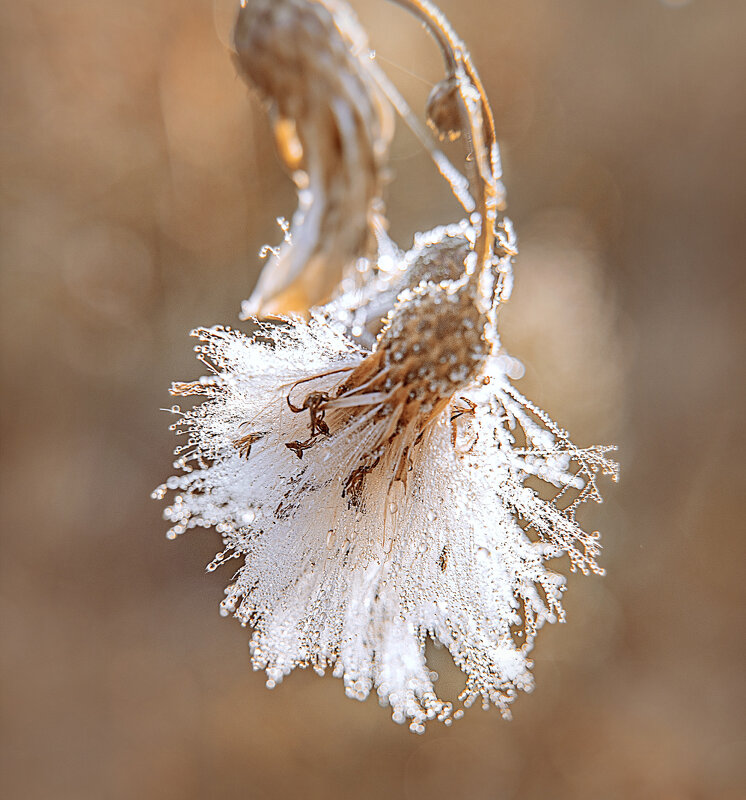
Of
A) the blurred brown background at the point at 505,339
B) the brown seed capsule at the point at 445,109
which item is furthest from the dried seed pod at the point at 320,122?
the blurred brown background at the point at 505,339

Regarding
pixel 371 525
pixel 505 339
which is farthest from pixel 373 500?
pixel 505 339

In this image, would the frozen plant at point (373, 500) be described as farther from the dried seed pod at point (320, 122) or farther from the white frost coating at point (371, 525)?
the dried seed pod at point (320, 122)

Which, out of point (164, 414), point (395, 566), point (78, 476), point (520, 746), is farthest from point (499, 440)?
point (520, 746)

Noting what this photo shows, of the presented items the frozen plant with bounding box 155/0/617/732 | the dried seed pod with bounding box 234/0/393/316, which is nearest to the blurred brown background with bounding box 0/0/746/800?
the frozen plant with bounding box 155/0/617/732

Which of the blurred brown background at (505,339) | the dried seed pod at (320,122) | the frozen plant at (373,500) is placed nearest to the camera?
the dried seed pod at (320,122)

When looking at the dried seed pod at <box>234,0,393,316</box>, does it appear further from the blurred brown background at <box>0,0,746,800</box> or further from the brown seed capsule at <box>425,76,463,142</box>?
the blurred brown background at <box>0,0,746,800</box>

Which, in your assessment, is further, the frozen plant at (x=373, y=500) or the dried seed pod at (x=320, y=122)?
the frozen plant at (x=373, y=500)

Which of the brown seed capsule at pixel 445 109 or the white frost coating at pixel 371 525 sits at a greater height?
the brown seed capsule at pixel 445 109
